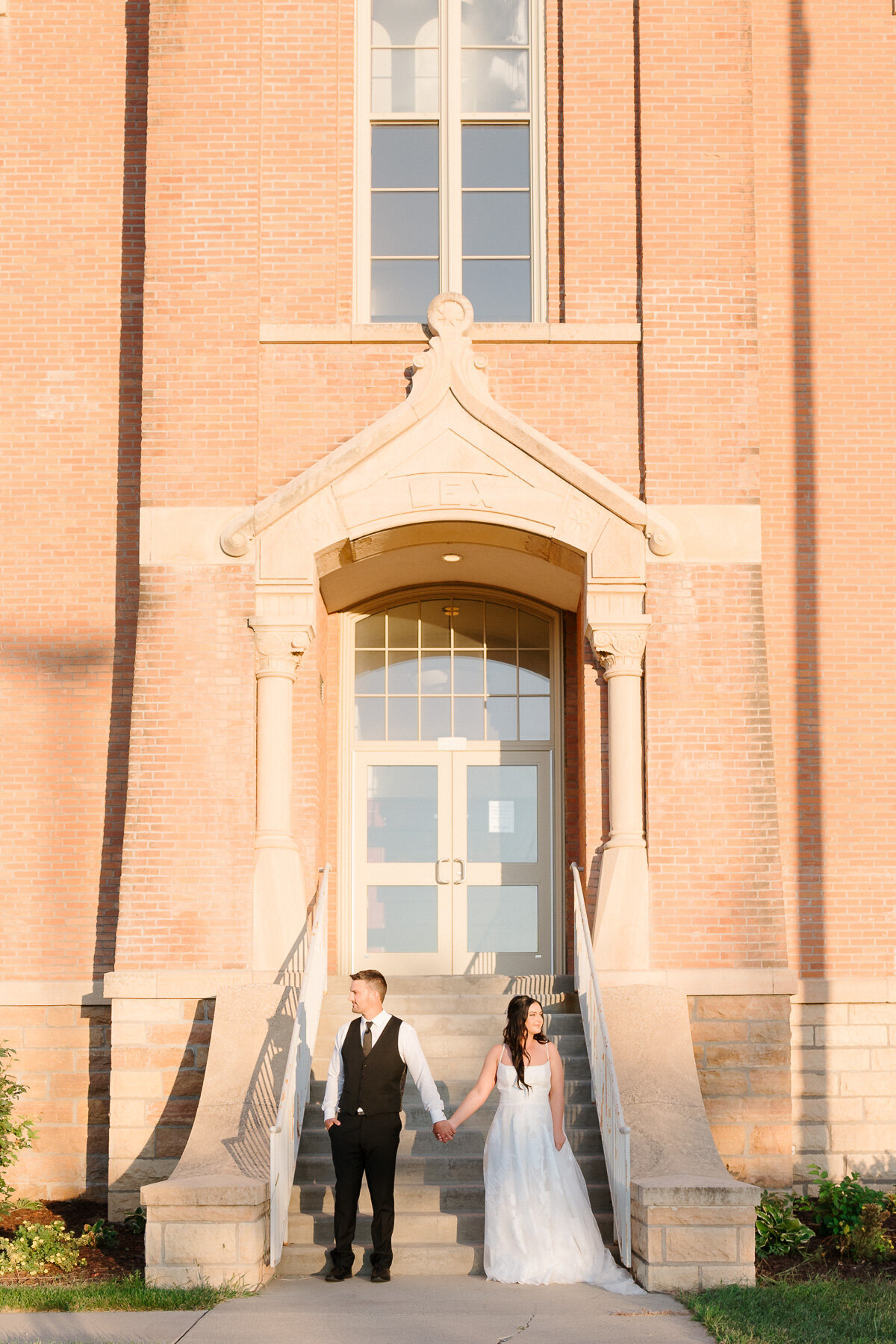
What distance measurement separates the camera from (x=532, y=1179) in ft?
24.9

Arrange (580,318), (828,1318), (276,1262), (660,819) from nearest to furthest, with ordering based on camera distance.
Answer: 1. (828,1318)
2. (276,1262)
3. (660,819)
4. (580,318)

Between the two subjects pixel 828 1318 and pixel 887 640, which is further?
pixel 887 640

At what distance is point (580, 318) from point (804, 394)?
6.77 ft

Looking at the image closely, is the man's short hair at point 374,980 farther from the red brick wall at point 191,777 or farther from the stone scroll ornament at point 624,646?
the stone scroll ornament at point 624,646

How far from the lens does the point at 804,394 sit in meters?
11.5

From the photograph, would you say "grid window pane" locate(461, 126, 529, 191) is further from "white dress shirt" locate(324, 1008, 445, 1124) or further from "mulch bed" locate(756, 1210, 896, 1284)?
"mulch bed" locate(756, 1210, 896, 1284)

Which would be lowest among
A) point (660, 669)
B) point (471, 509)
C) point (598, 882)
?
point (598, 882)

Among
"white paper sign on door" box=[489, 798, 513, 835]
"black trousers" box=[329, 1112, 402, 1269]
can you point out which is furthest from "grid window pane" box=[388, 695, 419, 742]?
"black trousers" box=[329, 1112, 402, 1269]

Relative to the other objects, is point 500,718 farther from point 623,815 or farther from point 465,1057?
point 465,1057

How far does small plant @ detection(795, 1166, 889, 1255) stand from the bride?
1984 mm

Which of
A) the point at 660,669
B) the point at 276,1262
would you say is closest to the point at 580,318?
the point at 660,669

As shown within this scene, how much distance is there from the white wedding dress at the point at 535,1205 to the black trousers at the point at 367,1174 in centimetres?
59

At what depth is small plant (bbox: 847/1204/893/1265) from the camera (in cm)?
858

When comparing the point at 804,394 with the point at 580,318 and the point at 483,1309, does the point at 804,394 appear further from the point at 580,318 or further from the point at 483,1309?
the point at 483,1309
